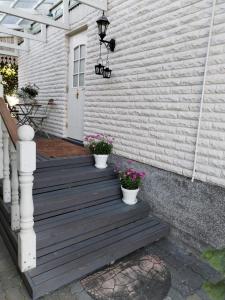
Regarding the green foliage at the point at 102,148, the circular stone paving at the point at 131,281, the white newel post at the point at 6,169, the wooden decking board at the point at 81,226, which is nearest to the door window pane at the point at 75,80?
the green foliage at the point at 102,148

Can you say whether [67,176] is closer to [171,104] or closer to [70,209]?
[70,209]

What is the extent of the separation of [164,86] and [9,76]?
28.1ft

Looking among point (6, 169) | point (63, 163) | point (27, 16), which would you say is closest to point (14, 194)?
point (6, 169)

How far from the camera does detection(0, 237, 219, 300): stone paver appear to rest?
79.0 inches

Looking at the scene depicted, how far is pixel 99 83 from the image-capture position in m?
4.26

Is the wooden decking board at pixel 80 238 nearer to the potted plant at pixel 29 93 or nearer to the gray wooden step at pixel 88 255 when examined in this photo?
the gray wooden step at pixel 88 255

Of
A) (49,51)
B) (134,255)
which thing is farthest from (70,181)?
(49,51)

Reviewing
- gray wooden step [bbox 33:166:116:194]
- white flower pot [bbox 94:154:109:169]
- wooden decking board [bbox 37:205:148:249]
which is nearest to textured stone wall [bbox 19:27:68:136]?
white flower pot [bbox 94:154:109:169]

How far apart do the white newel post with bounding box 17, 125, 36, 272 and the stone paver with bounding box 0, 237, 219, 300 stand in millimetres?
195

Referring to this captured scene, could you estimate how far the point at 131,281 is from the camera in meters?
2.21

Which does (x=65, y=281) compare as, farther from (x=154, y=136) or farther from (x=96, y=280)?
(x=154, y=136)

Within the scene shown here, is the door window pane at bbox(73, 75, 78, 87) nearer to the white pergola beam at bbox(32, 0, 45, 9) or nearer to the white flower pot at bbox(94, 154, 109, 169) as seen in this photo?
the white pergola beam at bbox(32, 0, 45, 9)

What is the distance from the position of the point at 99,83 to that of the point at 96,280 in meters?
3.11

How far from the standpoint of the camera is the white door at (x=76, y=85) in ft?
16.4
